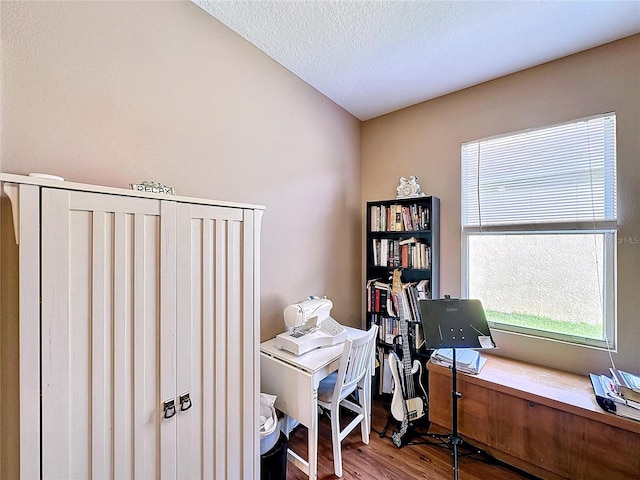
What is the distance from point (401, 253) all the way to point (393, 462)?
5.18ft

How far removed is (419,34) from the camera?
5.64 ft

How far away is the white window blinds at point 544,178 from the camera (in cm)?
182

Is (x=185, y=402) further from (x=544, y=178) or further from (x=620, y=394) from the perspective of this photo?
(x=544, y=178)

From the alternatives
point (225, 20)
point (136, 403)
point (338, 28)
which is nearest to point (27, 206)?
point (136, 403)

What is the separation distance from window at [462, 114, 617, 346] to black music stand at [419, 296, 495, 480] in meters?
0.59

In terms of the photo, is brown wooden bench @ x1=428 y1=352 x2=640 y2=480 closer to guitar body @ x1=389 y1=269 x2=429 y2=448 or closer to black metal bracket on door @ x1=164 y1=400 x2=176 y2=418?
guitar body @ x1=389 y1=269 x2=429 y2=448

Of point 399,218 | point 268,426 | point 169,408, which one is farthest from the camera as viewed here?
point 399,218

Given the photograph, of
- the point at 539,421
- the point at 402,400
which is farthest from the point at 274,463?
the point at 539,421

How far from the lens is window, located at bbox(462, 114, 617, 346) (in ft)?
5.97

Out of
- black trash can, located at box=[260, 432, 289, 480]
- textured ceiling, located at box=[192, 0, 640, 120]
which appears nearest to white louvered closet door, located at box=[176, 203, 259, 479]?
black trash can, located at box=[260, 432, 289, 480]

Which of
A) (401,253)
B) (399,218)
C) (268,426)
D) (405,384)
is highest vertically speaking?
(399,218)

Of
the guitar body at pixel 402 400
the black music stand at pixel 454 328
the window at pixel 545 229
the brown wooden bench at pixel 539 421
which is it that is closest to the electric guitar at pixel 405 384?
the guitar body at pixel 402 400

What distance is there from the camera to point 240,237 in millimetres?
1244

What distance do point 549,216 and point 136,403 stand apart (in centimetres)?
272
